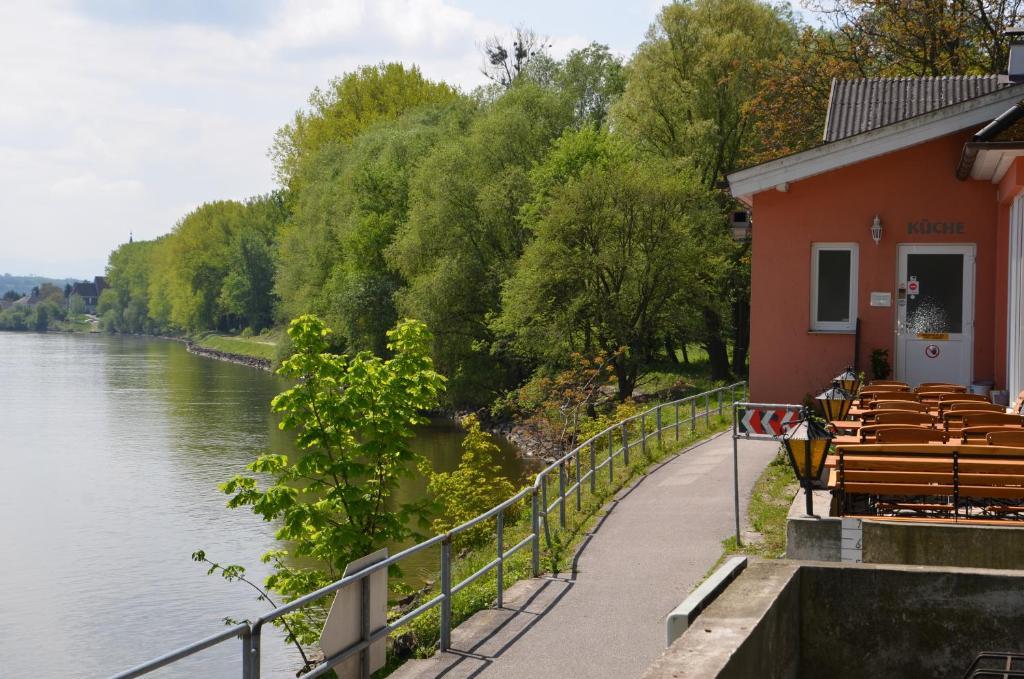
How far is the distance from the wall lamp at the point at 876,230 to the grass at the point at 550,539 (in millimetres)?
5267

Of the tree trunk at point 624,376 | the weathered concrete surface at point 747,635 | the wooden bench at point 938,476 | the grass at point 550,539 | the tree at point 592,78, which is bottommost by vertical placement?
the grass at point 550,539

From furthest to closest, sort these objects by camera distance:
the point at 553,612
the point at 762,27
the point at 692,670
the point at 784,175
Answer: the point at 762,27, the point at 784,175, the point at 553,612, the point at 692,670

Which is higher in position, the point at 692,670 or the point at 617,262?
the point at 617,262

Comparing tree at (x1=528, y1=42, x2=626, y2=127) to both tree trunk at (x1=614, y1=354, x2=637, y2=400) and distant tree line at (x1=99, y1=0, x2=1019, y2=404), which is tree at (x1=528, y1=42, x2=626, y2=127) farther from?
tree trunk at (x1=614, y1=354, x2=637, y2=400)

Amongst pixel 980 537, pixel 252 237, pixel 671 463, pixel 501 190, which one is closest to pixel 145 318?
pixel 252 237

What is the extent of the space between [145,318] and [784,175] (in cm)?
14295

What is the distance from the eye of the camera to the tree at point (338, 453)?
1514 cm

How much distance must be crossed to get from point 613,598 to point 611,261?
24595 millimetres

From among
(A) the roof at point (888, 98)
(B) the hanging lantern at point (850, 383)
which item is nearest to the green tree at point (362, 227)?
(A) the roof at point (888, 98)

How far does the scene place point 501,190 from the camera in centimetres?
4256

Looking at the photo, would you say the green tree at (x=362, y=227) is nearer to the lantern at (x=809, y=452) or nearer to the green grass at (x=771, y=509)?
the green grass at (x=771, y=509)

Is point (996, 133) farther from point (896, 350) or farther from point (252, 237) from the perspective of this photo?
point (252, 237)

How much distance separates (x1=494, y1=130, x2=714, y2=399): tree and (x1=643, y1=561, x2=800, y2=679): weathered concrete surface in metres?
29.1

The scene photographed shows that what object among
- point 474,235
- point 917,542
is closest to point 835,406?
point 917,542
